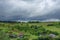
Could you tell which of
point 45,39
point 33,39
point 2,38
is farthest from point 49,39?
point 2,38

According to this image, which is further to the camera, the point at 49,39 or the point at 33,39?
the point at 33,39

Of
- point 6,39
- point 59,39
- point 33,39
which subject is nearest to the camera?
point 6,39

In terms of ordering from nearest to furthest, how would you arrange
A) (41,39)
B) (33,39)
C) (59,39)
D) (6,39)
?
1. (6,39)
2. (59,39)
3. (41,39)
4. (33,39)

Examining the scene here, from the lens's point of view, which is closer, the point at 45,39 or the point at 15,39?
the point at 45,39

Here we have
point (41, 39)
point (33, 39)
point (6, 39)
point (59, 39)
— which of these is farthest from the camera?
point (33, 39)

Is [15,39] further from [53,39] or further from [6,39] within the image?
[6,39]

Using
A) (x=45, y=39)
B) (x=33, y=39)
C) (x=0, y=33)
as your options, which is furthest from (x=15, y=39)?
(x=0, y=33)

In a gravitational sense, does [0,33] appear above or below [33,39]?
above

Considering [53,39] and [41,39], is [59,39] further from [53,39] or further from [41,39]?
[41,39]

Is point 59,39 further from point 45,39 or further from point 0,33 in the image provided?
point 0,33
